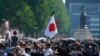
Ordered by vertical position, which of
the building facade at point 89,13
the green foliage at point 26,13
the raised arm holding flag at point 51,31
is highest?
the raised arm holding flag at point 51,31

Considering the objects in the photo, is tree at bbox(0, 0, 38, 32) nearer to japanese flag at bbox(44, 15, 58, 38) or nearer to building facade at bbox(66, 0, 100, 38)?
japanese flag at bbox(44, 15, 58, 38)

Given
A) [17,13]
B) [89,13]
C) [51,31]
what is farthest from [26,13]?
[89,13]

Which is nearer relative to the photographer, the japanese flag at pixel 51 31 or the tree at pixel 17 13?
the japanese flag at pixel 51 31

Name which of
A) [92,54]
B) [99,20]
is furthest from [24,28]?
[99,20]

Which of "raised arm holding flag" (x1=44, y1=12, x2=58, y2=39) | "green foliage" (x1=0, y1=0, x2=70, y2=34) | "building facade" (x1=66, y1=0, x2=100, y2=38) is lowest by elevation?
"building facade" (x1=66, y1=0, x2=100, y2=38)

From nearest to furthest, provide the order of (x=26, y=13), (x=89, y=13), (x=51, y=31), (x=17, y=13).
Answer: (x=51, y=31) < (x=17, y=13) < (x=26, y=13) < (x=89, y=13)

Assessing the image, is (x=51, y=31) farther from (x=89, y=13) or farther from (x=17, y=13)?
(x=89, y=13)

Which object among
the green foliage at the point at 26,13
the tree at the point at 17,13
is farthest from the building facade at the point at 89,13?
the tree at the point at 17,13

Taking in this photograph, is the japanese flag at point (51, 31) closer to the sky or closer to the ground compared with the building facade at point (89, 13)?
closer to the sky

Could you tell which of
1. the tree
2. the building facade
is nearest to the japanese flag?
the tree

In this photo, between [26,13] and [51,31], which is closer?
[51,31]

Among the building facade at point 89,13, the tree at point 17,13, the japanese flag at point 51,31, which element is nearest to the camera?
the japanese flag at point 51,31

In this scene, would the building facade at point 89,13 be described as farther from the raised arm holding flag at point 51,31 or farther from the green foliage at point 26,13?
the raised arm holding flag at point 51,31

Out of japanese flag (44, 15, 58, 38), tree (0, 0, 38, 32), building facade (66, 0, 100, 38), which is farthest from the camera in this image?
building facade (66, 0, 100, 38)
